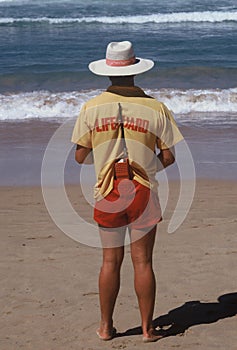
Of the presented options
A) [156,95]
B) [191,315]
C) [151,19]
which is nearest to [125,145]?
[191,315]

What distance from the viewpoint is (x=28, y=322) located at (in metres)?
4.73

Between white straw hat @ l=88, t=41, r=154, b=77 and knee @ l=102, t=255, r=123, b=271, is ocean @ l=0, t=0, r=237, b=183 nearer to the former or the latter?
knee @ l=102, t=255, r=123, b=271

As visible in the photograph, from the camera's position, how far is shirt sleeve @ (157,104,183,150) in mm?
4090

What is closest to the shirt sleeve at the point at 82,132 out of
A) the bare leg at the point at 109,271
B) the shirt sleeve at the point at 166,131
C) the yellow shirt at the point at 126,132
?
the yellow shirt at the point at 126,132

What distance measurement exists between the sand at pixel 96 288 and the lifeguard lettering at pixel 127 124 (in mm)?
1282

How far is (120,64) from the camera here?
409cm

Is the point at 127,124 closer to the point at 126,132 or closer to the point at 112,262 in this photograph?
the point at 126,132

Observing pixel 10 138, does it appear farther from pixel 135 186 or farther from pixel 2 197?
pixel 135 186

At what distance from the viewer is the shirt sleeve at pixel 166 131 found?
409cm

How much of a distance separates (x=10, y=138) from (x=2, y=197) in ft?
9.03

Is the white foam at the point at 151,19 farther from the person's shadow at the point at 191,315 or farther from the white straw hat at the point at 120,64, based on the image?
the white straw hat at the point at 120,64

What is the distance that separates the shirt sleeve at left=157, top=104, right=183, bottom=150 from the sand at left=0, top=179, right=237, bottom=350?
1.19m

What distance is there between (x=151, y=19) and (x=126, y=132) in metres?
23.8

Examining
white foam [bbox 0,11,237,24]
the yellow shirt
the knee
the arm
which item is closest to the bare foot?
the knee
